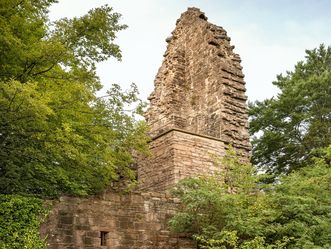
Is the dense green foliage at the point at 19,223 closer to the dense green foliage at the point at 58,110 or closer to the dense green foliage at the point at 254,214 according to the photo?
the dense green foliage at the point at 58,110

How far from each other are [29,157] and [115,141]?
1.78m

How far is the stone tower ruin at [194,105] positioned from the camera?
12930mm

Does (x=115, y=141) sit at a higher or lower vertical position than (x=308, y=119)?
lower

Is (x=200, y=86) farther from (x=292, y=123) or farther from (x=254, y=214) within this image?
(x=292, y=123)

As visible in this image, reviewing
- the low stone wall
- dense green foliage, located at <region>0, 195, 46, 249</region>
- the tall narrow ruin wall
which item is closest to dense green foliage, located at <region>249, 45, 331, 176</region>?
the tall narrow ruin wall

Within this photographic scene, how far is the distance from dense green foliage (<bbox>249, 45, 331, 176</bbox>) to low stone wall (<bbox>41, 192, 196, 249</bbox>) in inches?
521

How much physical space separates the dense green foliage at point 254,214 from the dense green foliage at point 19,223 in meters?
3.00

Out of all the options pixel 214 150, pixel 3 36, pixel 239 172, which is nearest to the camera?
pixel 3 36

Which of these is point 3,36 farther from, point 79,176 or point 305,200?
point 305,200

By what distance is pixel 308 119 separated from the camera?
78.6 feet

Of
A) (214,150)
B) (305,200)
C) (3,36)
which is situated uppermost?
(3,36)

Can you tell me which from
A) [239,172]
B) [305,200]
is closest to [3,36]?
[239,172]

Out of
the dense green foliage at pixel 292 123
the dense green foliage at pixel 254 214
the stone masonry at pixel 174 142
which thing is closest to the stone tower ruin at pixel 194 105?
the stone masonry at pixel 174 142

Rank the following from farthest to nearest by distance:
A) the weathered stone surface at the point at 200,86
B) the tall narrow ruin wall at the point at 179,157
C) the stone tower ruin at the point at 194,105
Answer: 1. the weathered stone surface at the point at 200,86
2. the stone tower ruin at the point at 194,105
3. the tall narrow ruin wall at the point at 179,157
